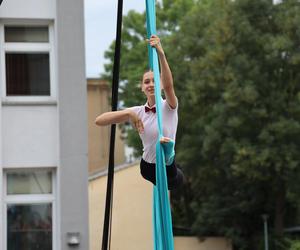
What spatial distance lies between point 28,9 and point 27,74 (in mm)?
1009

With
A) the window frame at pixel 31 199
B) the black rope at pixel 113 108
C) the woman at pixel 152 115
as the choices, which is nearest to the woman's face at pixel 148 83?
the woman at pixel 152 115

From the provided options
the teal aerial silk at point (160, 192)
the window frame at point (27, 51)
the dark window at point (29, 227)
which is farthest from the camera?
the window frame at point (27, 51)

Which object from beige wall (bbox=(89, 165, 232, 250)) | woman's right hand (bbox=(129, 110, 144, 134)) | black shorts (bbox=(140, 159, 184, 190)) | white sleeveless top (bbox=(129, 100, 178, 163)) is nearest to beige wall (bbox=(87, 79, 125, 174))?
beige wall (bbox=(89, 165, 232, 250))

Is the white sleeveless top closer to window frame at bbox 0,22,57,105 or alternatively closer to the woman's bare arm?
the woman's bare arm

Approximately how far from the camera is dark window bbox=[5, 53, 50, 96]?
15383mm

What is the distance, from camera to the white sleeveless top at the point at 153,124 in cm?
580

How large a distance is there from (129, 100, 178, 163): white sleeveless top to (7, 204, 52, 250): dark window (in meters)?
9.40

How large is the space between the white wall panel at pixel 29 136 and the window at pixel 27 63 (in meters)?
0.19

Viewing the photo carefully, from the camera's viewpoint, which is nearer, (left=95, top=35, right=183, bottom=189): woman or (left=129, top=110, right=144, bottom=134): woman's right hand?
(left=95, top=35, right=183, bottom=189): woman

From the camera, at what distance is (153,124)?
5.88m

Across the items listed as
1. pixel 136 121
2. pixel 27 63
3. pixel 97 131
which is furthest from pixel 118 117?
pixel 97 131

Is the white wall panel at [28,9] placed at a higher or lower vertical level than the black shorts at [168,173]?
higher

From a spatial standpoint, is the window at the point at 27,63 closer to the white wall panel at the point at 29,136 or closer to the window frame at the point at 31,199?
the white wall panel at the point at 29,136

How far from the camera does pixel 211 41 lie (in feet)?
94.5
